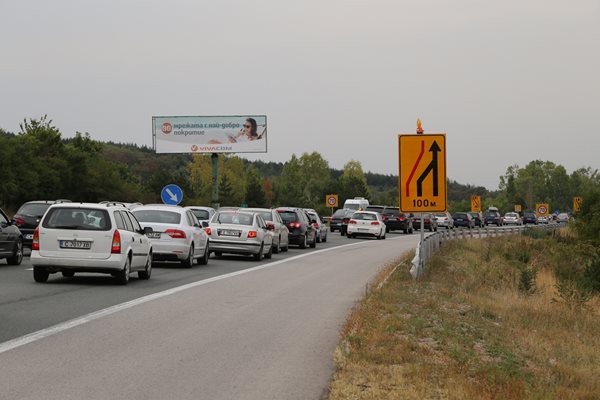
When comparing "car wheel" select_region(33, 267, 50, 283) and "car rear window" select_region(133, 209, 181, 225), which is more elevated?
"car rear window" select_region(133, 209, 181, 225)

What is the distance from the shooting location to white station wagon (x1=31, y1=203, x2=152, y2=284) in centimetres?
1833

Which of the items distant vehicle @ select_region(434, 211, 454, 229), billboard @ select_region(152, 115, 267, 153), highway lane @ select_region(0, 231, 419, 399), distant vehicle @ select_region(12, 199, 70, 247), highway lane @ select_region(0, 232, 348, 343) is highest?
billboard @ select_region(152, 115, 267, 153)

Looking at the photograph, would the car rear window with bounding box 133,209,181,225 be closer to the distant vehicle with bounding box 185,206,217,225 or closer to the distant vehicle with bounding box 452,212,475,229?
the distant vehicle with bounding box 185,206,217,225

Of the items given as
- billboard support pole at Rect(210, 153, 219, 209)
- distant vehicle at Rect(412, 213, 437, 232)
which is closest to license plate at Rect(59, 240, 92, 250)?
billboard support pole at Rect(210, 153, 219, 209)

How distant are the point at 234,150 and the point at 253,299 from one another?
51.2m

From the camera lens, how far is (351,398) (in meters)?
7.57

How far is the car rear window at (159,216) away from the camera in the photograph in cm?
2508

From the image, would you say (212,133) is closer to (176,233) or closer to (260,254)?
(260,254)

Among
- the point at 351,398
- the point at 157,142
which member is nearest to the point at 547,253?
the point at 157,142

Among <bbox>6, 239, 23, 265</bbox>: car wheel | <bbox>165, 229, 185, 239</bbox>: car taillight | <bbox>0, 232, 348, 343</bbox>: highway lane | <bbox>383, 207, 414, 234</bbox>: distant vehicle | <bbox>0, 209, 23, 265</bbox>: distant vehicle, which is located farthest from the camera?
<bbox>383, 207, 414, 234</bbox>: distant vehicle

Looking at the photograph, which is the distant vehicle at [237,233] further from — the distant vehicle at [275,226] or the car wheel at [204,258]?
the distant vehicle at [275,226]

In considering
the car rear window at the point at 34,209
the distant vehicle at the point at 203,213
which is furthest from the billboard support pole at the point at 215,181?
the car rear window at the point at 34,209

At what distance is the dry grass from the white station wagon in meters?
5.16

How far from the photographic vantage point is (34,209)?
98.0 ft
